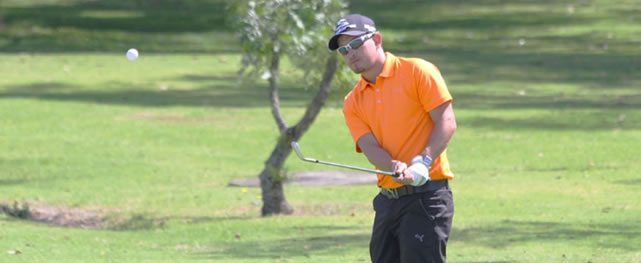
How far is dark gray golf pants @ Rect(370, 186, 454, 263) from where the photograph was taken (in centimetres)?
736

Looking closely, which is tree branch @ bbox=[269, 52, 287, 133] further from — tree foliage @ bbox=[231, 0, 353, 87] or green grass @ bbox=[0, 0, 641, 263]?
green grass @ bbox=[0, 0, 641, 263]

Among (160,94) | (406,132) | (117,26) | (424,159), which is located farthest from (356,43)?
(117,26)

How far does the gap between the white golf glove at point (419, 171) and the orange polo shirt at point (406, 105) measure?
0.52 feet

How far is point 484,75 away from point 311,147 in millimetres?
10089

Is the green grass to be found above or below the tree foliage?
below

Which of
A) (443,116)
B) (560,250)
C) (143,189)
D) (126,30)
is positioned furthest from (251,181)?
(126,30)

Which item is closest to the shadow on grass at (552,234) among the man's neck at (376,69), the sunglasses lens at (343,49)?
the man's neck at (376,69)

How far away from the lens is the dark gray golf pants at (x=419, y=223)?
7.36 metres

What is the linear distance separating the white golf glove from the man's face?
53 centimetres

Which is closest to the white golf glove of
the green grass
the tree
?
the green grass

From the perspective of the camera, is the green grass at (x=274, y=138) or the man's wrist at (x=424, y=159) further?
the green grass at (x=274, y=138)

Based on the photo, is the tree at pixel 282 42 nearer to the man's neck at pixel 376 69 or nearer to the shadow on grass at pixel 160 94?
the man's neck at pixel 376 69

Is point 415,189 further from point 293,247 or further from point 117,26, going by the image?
point 117,26

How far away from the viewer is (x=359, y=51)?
7312 millimetres
